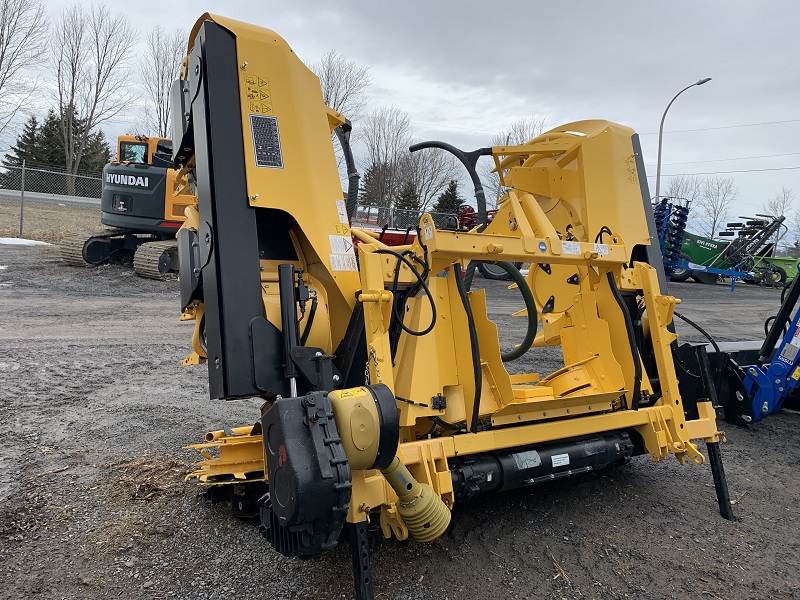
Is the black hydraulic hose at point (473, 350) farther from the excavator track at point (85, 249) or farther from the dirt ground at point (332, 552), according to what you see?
the excavator track at point (85, 249)

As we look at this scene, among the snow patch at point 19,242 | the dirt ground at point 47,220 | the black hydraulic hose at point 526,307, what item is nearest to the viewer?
the black hydraulic hose at point 526,307

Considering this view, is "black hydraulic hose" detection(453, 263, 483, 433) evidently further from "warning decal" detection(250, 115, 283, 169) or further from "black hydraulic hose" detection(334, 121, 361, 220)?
"warning decal" detection(250, 115, 283, 169)

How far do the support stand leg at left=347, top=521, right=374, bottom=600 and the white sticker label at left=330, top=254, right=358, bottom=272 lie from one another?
1.13 metres

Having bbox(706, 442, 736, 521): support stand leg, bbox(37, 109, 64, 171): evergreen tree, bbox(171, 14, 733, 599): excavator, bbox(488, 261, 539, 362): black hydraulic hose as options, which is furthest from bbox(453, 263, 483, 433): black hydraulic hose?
bbox(37, 109, 64, 171): evergreen tree

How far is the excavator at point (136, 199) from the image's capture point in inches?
506

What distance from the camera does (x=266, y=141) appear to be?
106 inches

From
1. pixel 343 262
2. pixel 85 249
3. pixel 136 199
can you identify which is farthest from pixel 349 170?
pixel 85 249

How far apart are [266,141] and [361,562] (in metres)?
1.84

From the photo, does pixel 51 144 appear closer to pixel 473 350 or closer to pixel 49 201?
pixel 49 201

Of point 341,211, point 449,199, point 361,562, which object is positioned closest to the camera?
point 361,562

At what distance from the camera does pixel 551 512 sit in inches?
134

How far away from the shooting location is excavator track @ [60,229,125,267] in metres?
13.0

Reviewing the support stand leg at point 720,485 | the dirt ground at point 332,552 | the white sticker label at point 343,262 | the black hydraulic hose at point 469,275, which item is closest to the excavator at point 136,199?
the dirt ground at point 332,552

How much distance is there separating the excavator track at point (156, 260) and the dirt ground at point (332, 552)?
657 centimetres
